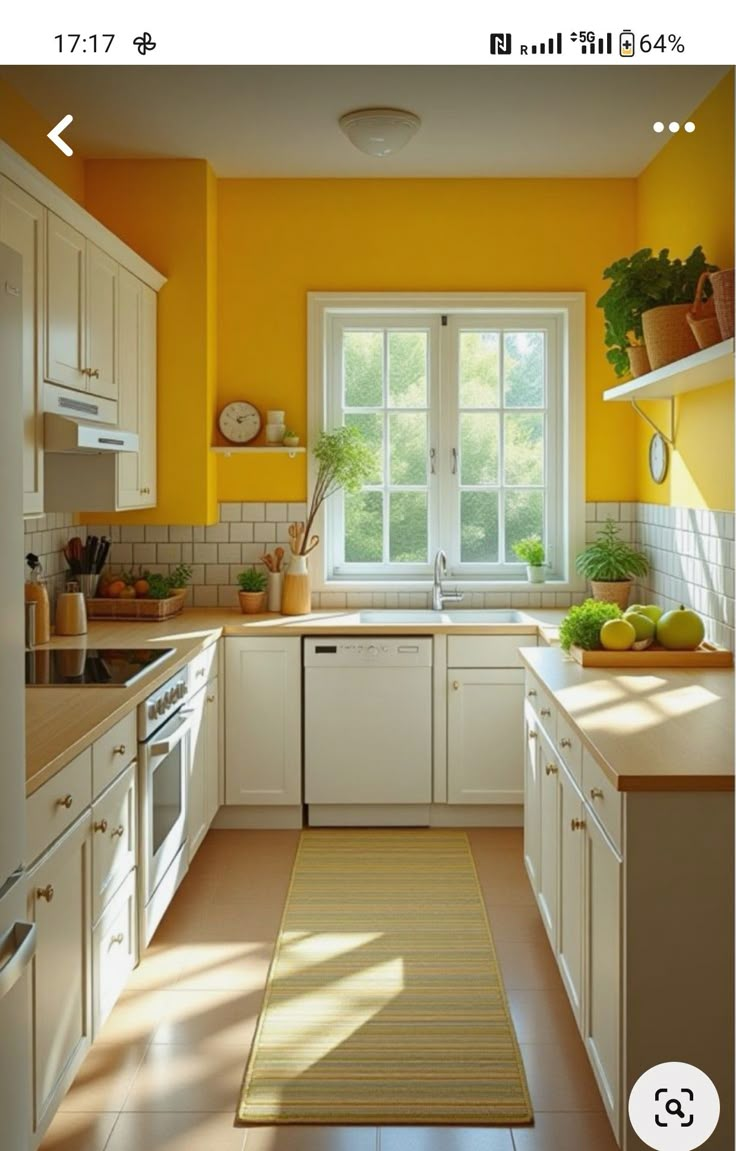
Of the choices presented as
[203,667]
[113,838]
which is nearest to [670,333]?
[203,667]

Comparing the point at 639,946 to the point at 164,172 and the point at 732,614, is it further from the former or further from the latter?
the point at 164,172

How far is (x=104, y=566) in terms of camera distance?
5.23 m

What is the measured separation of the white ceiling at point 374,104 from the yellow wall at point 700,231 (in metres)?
0.11

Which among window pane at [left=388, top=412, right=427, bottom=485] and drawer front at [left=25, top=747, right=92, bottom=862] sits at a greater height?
window pane at [left=388, top=412, right=427, bottom=485]

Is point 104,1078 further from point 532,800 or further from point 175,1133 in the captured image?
point 532,800

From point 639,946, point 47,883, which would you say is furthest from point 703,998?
point 47,883

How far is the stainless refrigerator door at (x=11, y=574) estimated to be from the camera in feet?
6.04

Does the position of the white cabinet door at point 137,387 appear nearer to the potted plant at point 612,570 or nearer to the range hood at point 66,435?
the range hood at point 66,435

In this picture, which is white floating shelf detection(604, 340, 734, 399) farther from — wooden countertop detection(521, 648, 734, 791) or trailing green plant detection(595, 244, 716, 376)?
wooden countertop detection(521, 648, 734, 791)

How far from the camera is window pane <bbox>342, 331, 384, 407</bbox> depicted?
5414 millimetres

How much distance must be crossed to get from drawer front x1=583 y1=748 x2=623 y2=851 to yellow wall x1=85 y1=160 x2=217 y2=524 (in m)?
2.68
